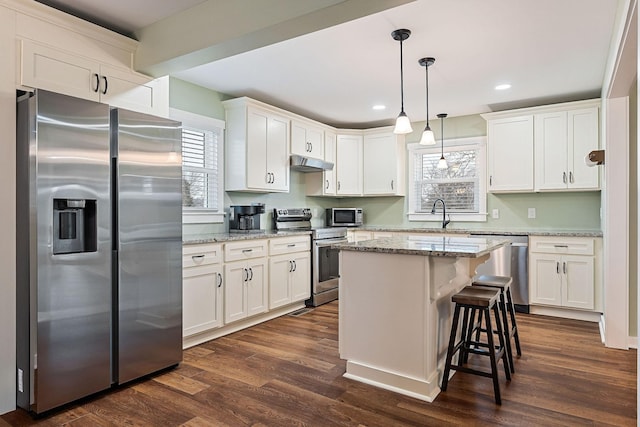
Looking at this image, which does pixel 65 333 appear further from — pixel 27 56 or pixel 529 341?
pixel 529 341

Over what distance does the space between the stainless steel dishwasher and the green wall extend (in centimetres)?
66

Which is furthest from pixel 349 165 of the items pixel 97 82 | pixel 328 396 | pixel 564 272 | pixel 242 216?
pixel 328 396

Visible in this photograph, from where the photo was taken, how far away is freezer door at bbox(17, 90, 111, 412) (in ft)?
7.18

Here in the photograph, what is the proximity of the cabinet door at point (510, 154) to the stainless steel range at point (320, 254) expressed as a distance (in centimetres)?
199

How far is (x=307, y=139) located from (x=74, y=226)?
3.18 meters

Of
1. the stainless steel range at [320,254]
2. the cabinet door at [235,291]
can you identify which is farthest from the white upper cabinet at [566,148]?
the cabinet door at [235,291]

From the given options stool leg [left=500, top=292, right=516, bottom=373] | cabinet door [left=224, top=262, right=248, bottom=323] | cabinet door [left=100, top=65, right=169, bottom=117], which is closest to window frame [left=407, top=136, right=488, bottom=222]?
stool leg [left=500, top=292, right=516, bottom=373]

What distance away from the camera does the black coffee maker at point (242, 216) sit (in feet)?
14.3

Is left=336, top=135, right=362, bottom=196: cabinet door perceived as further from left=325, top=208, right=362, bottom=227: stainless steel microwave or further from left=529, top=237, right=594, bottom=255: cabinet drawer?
left=529, top=237, right=594, bottom=255: cabinet drawer

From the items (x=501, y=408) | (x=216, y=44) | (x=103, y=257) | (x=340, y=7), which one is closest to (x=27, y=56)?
(x=216, y=44)

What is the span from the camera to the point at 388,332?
259 cm

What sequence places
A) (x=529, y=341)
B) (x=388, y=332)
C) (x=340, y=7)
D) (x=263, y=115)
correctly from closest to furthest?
(x=340, y=7)
(x=388, y=332)
(x=529, y=341)
(x=263, y=115)

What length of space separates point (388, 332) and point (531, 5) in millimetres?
2244

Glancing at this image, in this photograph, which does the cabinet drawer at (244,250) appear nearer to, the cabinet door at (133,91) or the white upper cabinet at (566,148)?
the cabinet door at (133,91)
